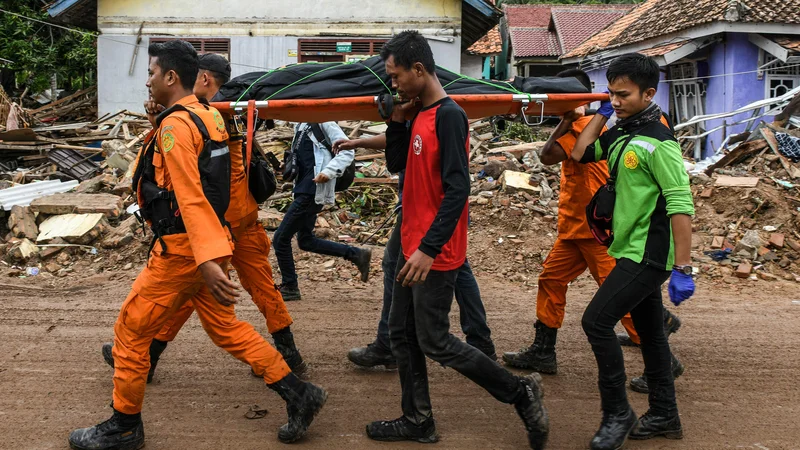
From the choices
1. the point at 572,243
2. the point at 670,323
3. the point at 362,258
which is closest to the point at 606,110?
the point at 572,243

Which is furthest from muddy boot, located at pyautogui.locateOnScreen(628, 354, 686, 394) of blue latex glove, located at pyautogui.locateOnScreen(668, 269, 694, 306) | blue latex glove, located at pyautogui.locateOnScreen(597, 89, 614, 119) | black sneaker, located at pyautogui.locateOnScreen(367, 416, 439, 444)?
blue latex glove, located at pyautogui.locateOnScreen(597, 89, 614, 119)

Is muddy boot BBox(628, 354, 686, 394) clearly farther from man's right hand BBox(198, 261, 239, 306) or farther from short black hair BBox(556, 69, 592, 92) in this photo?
man's right hand BBox(198, 261, 239, 306)

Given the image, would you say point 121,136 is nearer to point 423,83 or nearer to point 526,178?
point 526,178

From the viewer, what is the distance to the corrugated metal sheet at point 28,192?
9.17 meters

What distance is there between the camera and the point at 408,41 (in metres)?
3.50

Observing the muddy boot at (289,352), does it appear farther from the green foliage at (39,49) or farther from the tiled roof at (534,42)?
the tiled roof at (534,42)

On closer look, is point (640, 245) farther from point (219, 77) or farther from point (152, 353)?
point (152, 353)

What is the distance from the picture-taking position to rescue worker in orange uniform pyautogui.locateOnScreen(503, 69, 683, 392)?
180 inches

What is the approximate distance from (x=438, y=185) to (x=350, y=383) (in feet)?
5.91

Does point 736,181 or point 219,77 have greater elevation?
point 219,77

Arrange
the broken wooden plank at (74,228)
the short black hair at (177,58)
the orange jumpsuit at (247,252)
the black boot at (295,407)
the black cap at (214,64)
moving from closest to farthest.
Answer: the short black hair at (177,58), the black boot at (295,407), the orange jumpsuit at (247,252), the black cap at (214,64), the broken wooden plank at (74,228)

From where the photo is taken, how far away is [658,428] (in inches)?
155

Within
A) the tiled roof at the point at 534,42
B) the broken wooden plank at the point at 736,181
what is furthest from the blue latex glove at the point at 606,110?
the tiled roof at the point at 534,42

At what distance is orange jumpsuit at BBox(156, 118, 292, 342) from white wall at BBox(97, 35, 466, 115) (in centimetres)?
1296
